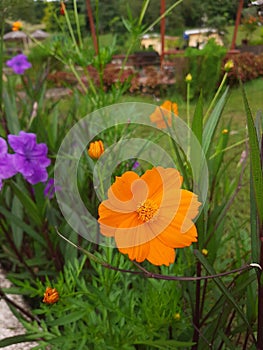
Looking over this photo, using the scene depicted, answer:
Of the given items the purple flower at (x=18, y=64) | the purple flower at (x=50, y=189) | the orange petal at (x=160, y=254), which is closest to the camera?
the orange petal at (x=160, y=254)

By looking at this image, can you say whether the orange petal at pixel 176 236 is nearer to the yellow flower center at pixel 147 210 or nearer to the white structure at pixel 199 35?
the yellow flower center at pixel 147 210

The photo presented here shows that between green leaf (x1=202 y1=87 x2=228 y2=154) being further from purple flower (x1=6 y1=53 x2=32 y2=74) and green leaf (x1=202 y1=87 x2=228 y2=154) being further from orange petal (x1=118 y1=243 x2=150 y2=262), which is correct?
purple flower (x1=6 y1=53 x2=32 y2=74)

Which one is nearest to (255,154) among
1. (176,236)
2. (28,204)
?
(176,236)

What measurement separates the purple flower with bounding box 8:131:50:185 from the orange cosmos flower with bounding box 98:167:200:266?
16.8 inches

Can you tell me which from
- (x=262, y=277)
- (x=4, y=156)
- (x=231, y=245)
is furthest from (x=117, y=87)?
(x=231, y=245)

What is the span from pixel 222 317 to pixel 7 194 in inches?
25.9

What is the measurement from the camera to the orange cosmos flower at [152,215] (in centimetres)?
38

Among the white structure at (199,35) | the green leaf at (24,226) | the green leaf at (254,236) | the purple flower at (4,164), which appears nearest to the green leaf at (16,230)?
the green leaf at (24,226)

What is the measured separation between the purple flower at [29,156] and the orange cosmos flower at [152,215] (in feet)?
1.40

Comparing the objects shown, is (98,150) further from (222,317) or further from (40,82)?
(40,82)

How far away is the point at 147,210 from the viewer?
0.38m

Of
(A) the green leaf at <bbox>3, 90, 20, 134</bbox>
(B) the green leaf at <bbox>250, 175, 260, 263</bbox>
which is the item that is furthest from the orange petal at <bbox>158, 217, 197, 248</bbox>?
(A) the green leaf at <bbox>3, 90, 20, 134</bbox>

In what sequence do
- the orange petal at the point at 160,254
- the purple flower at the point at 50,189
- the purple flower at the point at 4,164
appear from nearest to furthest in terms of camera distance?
the orange petal at the point at 160,254 → the purple flower at the point at 4,164 → the purple flower at the point at 50,189

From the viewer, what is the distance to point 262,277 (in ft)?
1.50
